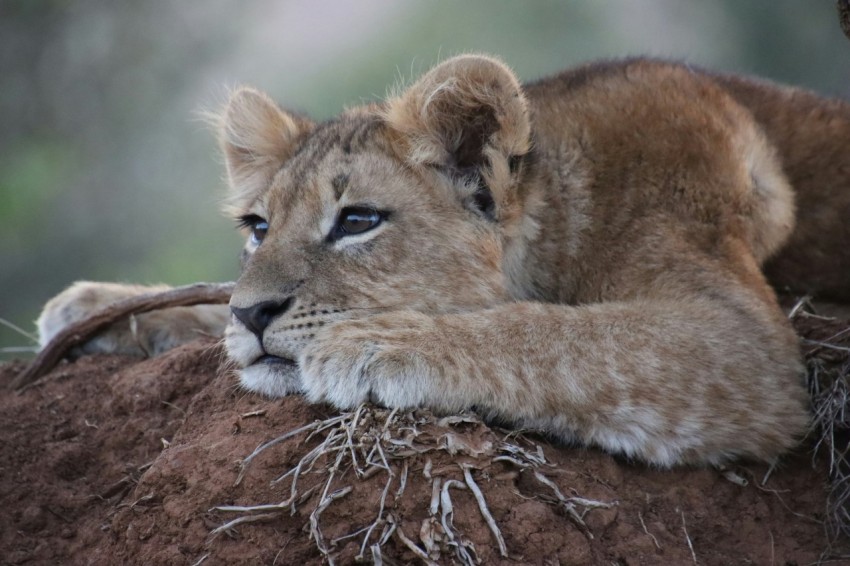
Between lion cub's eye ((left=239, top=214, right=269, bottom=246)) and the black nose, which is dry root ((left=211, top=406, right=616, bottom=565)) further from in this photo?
lion cub's eye ((left=239, top=214, right=269, bottom=246))

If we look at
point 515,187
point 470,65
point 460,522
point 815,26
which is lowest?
point 815,26

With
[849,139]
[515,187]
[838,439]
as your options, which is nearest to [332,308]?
[515,187]

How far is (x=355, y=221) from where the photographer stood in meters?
4.39

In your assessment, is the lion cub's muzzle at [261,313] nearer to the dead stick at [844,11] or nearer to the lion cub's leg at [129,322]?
the lion cub's leg at [129,322]

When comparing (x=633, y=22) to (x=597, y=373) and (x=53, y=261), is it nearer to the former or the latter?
(x=53, y=261)

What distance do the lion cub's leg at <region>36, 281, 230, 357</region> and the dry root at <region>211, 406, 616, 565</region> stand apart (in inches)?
80.8

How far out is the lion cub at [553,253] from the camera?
153 inches

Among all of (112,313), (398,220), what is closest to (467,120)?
(398,220)

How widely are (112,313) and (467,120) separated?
85.5 inches

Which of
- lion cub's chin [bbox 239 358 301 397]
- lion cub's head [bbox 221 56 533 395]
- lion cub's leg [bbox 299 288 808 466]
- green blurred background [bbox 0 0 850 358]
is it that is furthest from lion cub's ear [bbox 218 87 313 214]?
green blurred background [bbox 0 0 850 358]

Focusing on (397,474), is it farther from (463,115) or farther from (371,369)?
(463,115)

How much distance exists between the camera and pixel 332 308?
13.5ft

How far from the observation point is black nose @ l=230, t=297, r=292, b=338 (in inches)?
159

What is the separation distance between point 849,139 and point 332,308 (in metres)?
3.02
